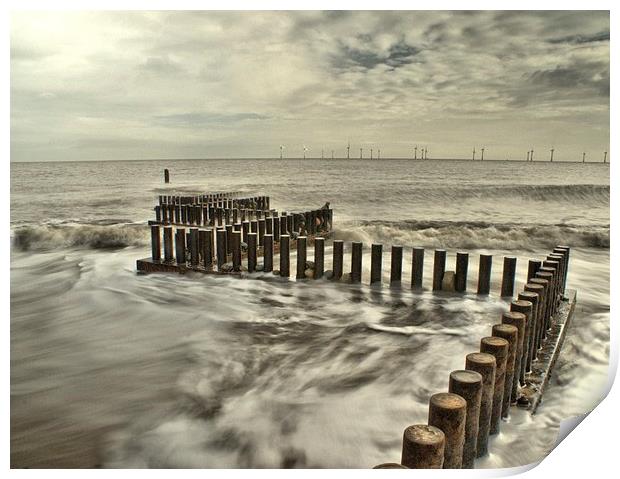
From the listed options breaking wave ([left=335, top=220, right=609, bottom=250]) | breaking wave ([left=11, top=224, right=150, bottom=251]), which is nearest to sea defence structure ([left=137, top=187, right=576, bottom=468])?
breaking wave ([left=335, top=220, right=609, bottom=250])

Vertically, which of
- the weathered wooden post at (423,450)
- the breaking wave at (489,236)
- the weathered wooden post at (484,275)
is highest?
the weathered wooden post at (423,450)

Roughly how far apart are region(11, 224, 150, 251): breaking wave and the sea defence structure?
323cm

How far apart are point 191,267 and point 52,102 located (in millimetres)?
2279

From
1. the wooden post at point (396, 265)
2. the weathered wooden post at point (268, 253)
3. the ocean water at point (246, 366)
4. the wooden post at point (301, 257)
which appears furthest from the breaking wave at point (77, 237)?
the wooden post at point (396, 265)

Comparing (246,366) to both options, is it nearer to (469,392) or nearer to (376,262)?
(469,392)

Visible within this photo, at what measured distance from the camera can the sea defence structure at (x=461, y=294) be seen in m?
1.53

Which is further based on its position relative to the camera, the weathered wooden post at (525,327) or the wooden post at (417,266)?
the wooden post at (417,266)

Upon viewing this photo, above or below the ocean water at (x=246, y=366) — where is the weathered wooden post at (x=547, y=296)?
above

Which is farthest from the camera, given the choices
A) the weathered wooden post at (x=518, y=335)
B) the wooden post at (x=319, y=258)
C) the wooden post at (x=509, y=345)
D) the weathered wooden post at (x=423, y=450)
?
the wooden post at (x=319, y=258)

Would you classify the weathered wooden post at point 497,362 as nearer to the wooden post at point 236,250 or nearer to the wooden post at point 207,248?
the wooden post at point 236,250

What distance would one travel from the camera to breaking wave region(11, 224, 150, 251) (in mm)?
8906

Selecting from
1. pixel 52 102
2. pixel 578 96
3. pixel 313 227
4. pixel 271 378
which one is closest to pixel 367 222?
pixel 313 227

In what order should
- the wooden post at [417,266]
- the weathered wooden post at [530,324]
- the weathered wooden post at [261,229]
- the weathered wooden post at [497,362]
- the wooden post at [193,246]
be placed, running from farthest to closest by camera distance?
the weathered wooden post at [261,229] → the wooden post at [193,246] → the wooden post at [417,266] → the weathered wooden post at [530,324] → the weathered wooden post at [497,362]

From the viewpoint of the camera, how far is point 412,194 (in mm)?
22422
